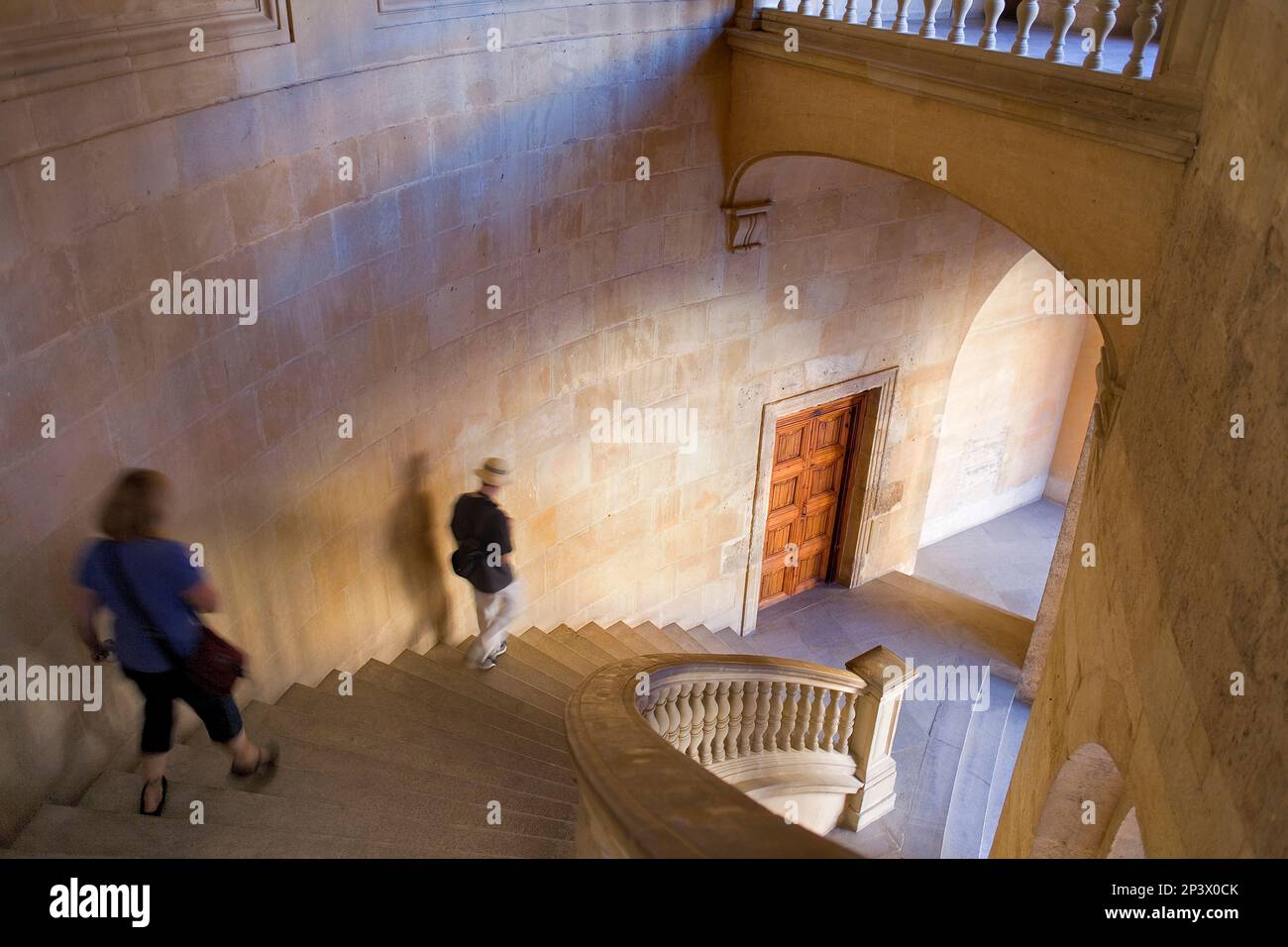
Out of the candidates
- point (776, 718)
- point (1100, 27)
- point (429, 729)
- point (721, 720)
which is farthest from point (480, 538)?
point (1100, 27)

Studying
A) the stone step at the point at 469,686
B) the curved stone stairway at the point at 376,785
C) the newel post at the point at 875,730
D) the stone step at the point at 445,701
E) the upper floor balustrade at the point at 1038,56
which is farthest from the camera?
the newel post at the point at 875,730

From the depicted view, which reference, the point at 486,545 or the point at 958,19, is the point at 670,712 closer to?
the point at 486,545

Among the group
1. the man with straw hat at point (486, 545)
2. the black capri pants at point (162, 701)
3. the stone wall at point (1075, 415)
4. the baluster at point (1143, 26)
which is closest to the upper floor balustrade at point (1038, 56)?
the baluster at point (1143, 26)

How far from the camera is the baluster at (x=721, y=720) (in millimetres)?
6371

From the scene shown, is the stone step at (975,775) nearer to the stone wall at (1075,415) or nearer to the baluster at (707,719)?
the baluster at (707,719)

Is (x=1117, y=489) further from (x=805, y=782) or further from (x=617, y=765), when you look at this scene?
(x=805, y=782)

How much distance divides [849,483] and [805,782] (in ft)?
14.0

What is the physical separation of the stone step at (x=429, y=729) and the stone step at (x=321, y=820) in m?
0.91

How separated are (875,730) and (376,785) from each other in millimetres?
3863

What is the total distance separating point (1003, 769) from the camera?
328 inches

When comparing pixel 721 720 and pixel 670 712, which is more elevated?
pixel 670 712

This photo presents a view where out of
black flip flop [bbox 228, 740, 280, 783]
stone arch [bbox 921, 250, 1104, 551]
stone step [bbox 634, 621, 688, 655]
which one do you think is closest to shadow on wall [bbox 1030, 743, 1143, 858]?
black flip flop [bbox 228, 740, 280, 783]

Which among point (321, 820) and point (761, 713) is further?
point (761, 713)

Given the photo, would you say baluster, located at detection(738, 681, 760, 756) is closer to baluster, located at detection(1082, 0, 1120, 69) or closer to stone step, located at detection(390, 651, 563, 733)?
stone step, located at detection(390, 651, 563, 733)
